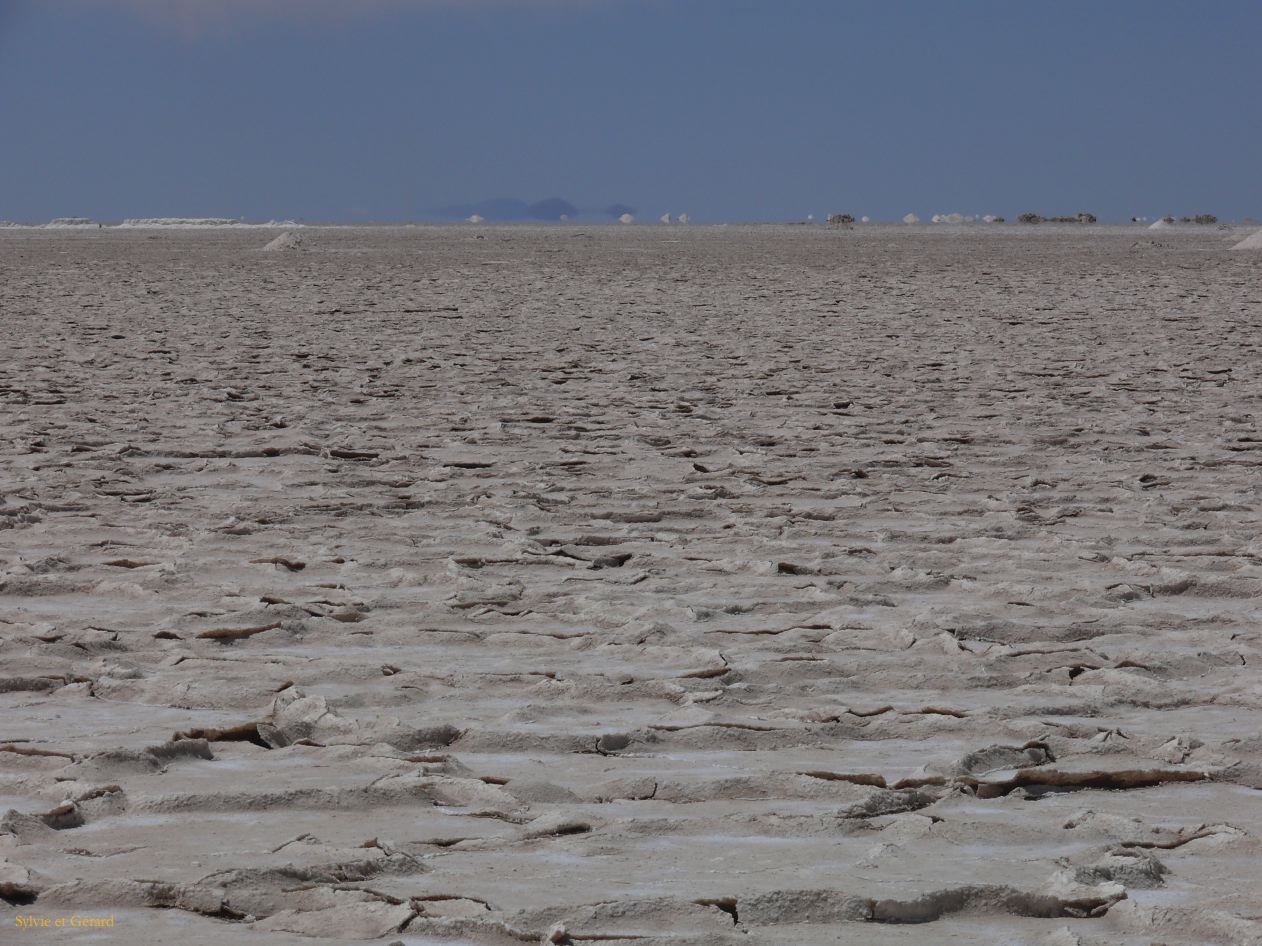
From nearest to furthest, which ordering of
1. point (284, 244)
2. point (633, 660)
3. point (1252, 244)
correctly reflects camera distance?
point (633, 660) → point (1252, 244) → point (284, 244)

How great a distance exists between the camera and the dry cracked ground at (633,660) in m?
2.31

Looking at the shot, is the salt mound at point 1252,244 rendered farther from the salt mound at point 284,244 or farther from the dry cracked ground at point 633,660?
the dry cracked ground at point 633,660

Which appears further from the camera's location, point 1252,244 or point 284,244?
point 284,244

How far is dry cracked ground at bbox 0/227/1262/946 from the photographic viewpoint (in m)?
2.31

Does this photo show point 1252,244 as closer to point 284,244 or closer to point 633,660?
point 284,244

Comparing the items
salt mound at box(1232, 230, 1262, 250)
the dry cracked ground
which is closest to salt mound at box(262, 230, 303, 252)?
salt mound at box(1232, 230, 1262, 250)

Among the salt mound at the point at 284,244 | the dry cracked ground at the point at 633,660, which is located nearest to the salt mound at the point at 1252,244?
the salt mound at the point at 284,244

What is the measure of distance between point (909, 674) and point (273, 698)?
1.39 meters

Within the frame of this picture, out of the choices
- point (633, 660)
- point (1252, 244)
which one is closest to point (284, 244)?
point (1252, 244)

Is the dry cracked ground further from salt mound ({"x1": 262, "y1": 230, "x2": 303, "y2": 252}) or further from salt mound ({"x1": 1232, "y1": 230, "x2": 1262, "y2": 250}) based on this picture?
salt mound ({"x1": 262, "y1": 230, "x2": 303, "y2": 252})

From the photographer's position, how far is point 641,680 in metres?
3.39

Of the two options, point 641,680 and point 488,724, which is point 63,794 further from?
point 641,680

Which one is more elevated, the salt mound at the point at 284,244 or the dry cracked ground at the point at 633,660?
the salt mound at the point at 284,244

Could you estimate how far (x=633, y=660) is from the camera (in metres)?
3.57
